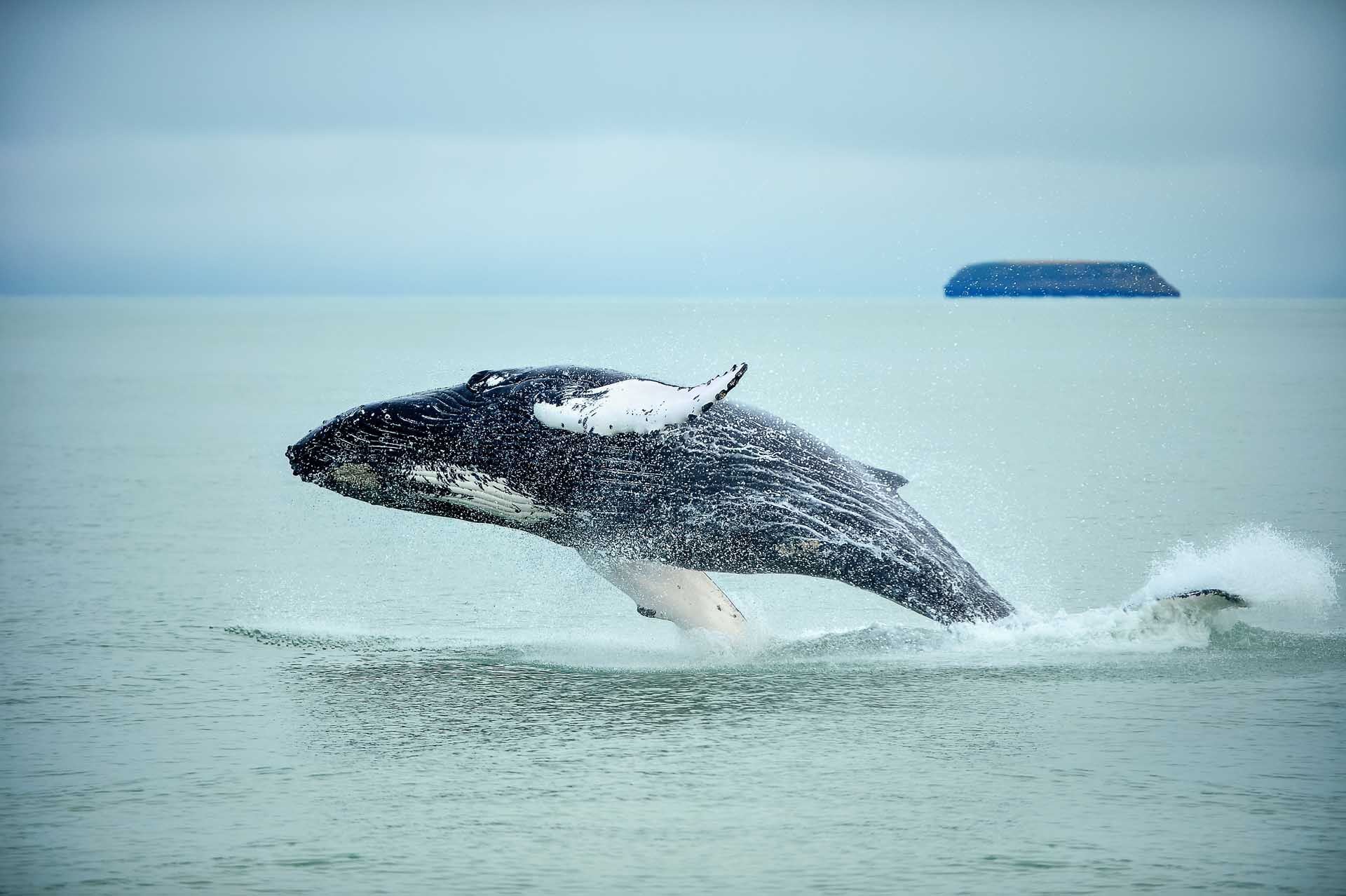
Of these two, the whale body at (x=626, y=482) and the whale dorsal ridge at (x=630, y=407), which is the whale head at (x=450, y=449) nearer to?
the whale body at (x=626, y=482)

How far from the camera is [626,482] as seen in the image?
40.3ft

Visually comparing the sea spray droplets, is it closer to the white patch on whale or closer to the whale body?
the whale body

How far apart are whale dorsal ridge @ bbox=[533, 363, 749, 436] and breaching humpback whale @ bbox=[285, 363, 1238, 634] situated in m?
0.02

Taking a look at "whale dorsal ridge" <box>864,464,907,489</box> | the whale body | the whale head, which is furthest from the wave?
the whale head

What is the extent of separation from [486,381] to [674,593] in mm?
2260

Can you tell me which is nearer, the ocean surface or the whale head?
the ocean surface

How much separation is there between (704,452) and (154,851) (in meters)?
5.19

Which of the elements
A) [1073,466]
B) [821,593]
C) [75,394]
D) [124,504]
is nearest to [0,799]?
[821,593]

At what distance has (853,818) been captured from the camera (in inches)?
358

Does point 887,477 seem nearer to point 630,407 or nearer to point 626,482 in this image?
point 626,482

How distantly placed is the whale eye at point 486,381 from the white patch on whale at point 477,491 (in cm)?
63

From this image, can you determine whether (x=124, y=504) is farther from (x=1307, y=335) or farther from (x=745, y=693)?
(x=1307, y=335)

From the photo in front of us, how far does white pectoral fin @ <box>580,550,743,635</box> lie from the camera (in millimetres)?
12922

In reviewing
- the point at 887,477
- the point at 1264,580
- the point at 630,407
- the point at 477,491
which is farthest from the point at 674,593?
the point at 1264,580
